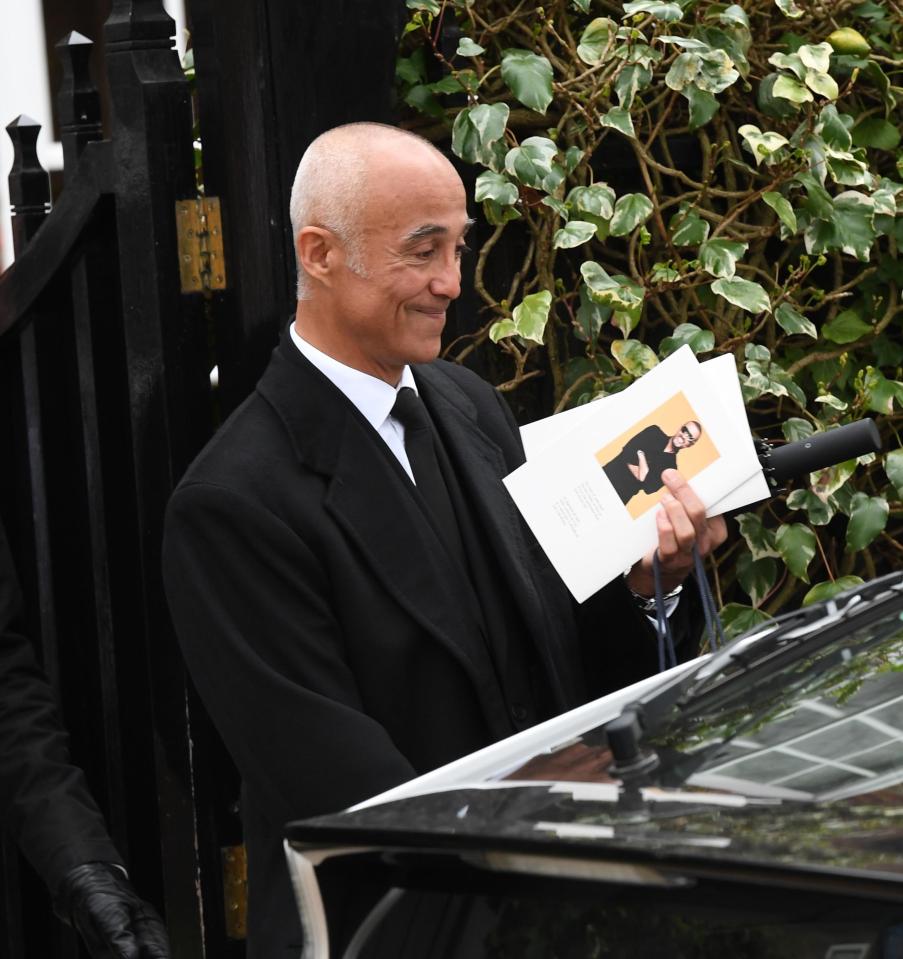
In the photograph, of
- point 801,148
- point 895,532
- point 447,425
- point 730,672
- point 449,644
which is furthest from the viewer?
point 895,532

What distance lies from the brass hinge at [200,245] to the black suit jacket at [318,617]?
721 millimetres

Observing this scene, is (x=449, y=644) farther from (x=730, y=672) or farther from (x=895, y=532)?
(x=895, y=532)

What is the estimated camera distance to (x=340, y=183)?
9.37 ft

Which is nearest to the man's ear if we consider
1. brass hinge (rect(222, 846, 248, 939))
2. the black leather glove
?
the black leather glove

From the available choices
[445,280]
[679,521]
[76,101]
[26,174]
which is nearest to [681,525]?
[679,521]

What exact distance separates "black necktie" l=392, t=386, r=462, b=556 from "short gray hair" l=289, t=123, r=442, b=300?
256mm

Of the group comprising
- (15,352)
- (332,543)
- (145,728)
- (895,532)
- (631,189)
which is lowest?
(145,728)

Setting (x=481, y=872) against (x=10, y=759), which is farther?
(x=10, y=759)

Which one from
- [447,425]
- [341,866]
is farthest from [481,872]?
[447,425]

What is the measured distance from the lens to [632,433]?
110 inches

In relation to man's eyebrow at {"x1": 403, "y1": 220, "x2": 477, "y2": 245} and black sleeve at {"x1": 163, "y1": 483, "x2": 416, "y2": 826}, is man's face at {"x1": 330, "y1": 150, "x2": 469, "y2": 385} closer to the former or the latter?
man's eyebrow at {"x1": 403, "y1": 220, "x2": 477, "y2": 245}

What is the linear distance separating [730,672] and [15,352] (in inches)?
104

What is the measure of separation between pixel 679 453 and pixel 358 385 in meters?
0.56

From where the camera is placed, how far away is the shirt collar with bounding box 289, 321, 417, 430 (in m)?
2.88
